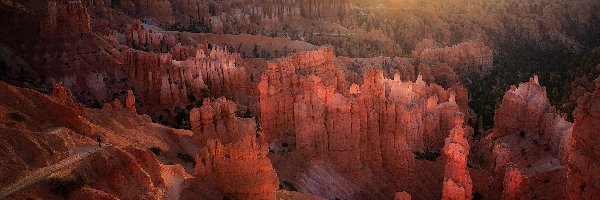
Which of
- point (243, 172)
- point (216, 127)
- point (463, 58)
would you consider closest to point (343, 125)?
point (216, 127)

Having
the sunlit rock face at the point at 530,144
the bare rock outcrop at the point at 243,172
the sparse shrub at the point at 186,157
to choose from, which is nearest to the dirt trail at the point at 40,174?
the bare rock outcrop at the point at 243,172

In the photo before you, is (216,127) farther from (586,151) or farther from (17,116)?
(586,151)

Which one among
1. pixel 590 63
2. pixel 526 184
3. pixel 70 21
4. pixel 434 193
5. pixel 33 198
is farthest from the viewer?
pixel 590 63

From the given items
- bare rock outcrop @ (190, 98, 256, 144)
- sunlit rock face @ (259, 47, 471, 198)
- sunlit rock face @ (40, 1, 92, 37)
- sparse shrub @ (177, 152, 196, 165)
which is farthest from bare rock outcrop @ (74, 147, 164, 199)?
sunlit rock face @ (40, 1, 92, 37)

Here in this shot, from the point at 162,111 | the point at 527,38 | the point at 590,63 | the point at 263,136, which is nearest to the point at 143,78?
the point at 162,111

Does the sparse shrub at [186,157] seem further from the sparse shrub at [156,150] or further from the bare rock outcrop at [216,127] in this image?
the bare rock outcrop at [216,127]

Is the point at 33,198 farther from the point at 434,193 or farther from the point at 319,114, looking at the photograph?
the point at 434,193
